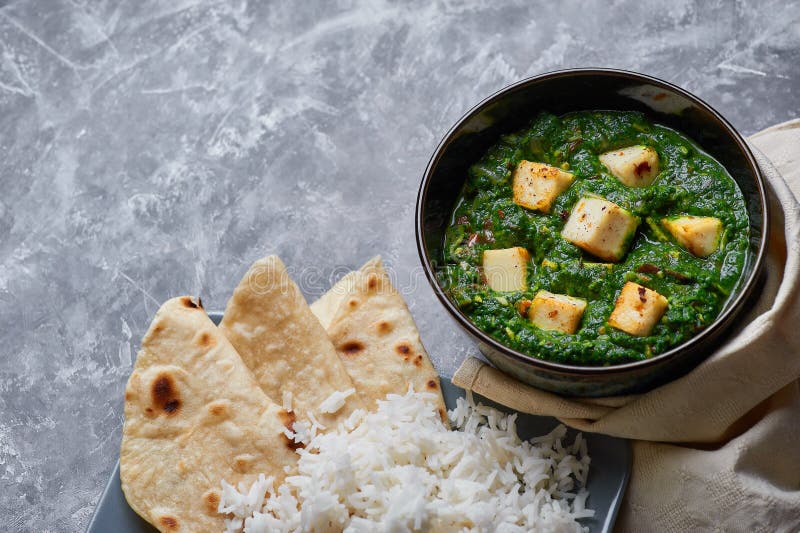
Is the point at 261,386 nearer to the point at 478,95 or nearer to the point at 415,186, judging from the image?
the point at 415,186

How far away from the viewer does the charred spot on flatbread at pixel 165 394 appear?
124 inches

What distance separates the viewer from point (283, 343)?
327 centimetres

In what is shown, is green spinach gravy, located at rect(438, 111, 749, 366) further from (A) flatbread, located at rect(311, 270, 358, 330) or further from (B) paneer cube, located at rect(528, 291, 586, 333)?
(A) flatbread, located at rect(311, 270, 358, 330)

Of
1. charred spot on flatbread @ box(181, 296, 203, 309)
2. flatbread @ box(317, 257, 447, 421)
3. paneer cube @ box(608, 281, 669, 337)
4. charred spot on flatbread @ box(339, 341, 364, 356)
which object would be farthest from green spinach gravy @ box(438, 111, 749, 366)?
charred spot on flatbread @ box(181, 296, 203, 309)

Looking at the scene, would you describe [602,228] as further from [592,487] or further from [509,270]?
[592,487]

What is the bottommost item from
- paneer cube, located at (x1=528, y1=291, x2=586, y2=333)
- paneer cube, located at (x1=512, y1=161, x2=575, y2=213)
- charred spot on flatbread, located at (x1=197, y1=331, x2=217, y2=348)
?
charred spot on flatbread, located at (x1=197, y1=331, x2=217, y2=348)

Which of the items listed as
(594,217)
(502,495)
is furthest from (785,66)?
(502,495)

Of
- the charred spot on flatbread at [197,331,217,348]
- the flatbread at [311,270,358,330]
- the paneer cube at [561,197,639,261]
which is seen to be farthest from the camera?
the flatbread at [311,270,358,330]

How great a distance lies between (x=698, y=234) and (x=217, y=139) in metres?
2.26

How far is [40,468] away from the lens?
12.0ft

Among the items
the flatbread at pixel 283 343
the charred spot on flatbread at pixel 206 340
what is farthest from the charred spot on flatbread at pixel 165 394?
the flatbread at pixel 283 343

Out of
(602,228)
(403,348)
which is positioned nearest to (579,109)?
(602,228)

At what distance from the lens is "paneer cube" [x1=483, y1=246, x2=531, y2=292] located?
2.97 metres

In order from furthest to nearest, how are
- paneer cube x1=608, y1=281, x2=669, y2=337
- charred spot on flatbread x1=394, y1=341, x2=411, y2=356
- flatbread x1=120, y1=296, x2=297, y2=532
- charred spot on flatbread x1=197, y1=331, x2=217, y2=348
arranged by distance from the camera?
charred spot on flatbread x1=394, y1=341, x2=411, y2=356
charred spot on flatbread x1=197, y1=331, x2=217, y2=348
flatbread x1=120, y1=296, x2=297, y2=532
paneer cube x1=608, y1=281, x2=669, y2=337
